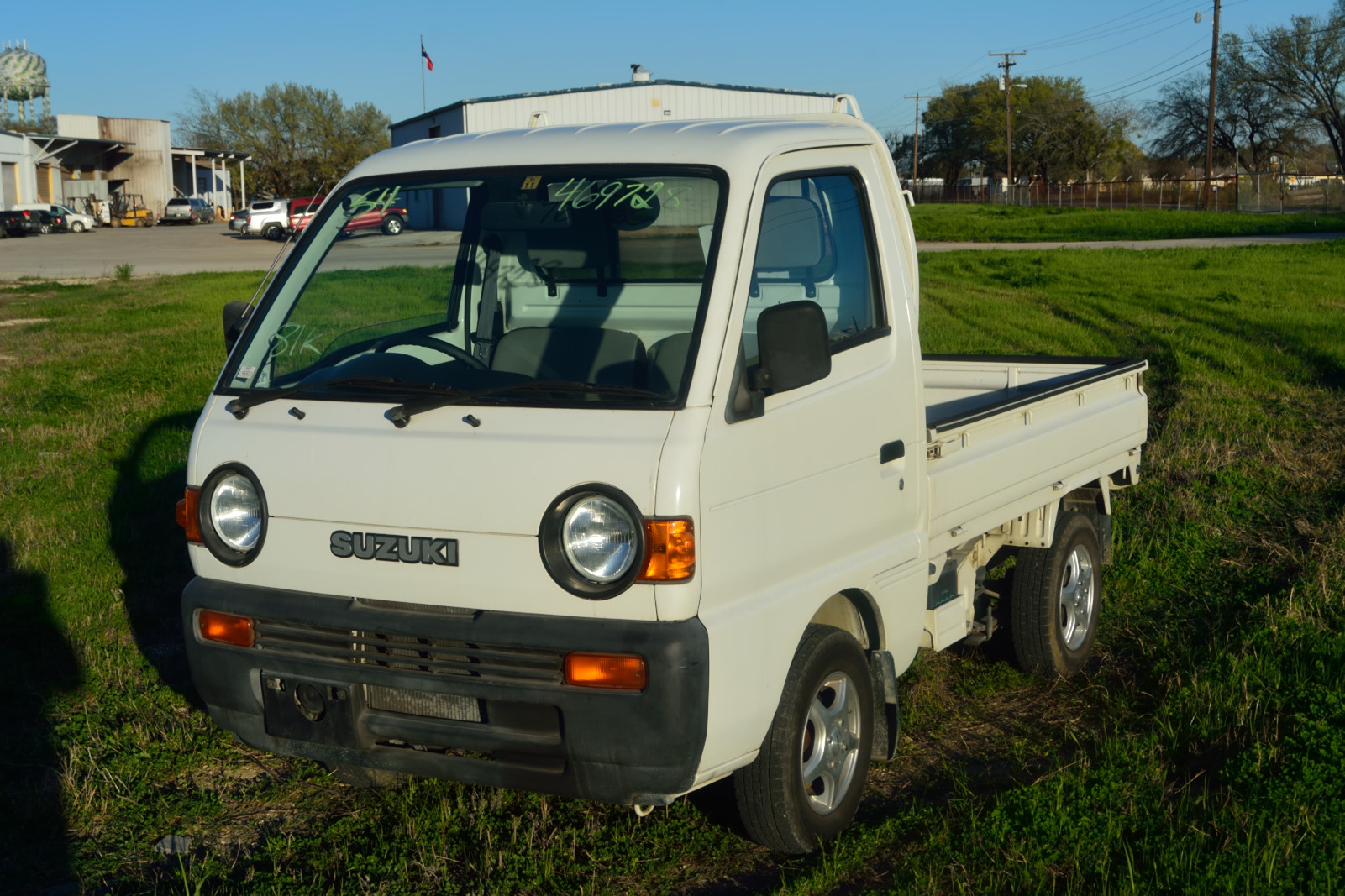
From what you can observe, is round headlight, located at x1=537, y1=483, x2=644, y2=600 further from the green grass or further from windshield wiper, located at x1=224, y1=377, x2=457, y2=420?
the green grass

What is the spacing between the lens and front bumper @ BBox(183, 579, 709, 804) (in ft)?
10.6

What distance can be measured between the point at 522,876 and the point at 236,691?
3.19 feet

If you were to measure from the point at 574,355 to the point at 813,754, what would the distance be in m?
1.38

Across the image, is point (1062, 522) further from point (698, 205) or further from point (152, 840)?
point (152, 840)

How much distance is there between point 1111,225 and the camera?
150 feet

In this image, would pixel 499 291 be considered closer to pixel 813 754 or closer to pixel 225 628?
pixel 225 628

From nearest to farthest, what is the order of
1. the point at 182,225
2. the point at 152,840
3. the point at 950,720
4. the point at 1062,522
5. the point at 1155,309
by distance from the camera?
the point at 152,840 → the point at 950,720 → the point at 1062,522 → the point at 1155,309 → the point at 182,225

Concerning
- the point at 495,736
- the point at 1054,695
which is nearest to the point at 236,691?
the point at 495,736

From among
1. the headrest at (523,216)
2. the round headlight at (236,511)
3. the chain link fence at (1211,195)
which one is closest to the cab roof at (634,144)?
the headrest at (523,216)

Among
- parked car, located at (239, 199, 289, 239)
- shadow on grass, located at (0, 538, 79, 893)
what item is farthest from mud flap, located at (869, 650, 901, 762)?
parked car, located at (239, 199, 289, 239)

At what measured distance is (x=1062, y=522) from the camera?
5676 millimetres

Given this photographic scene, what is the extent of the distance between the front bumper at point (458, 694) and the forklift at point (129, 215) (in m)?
81.3

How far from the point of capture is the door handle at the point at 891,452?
4086 millimetres

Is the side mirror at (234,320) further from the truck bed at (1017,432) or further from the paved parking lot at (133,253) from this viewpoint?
the paved parking lot at (133,253)
